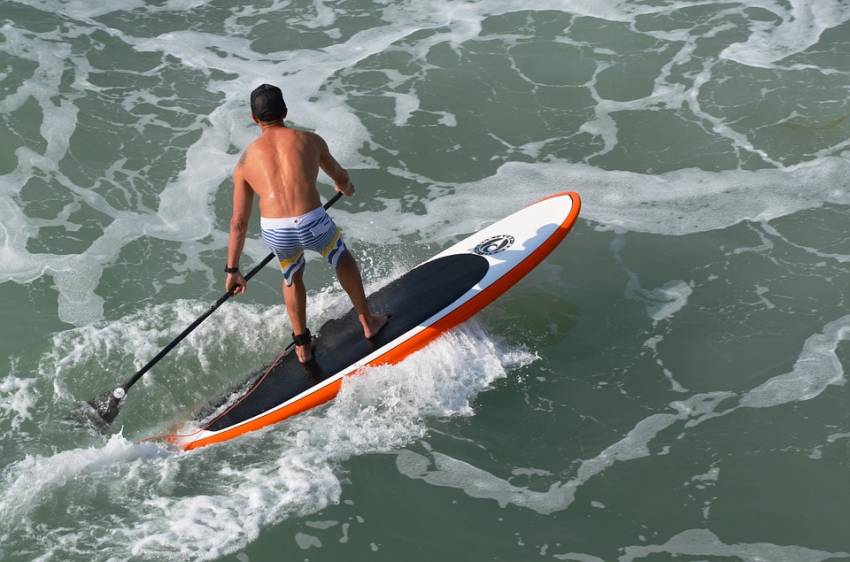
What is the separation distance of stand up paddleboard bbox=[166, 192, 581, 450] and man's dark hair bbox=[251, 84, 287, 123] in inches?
65.7

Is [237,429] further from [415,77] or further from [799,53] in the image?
[799,53]

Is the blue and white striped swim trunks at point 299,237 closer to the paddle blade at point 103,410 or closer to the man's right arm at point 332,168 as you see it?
the man's right arm at point 332,168

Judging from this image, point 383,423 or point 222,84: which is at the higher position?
point 222,84

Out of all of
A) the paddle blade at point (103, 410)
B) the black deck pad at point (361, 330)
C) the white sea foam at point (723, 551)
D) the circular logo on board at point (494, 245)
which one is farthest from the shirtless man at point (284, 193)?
the white sea foam at point (723, 551)

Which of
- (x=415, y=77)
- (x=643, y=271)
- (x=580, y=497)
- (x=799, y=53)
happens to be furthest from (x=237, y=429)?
(x=799, y=53)

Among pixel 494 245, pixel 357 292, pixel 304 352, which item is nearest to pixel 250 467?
pixel 304 352

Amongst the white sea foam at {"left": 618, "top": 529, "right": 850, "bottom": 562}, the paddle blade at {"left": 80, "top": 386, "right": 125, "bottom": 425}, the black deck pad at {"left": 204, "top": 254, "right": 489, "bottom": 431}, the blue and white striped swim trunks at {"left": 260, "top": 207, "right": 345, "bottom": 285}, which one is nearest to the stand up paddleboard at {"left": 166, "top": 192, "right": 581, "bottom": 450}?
the black deck pad at {"left": 204, "top": 254, "right": 489, "bottom": 431}

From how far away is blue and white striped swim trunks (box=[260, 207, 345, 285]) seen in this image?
5.68 meters

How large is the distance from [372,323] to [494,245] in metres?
1.15

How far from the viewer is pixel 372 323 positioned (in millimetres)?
6371

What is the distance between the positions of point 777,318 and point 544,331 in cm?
161

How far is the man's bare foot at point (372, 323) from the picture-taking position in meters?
6.32

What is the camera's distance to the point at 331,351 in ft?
21.1

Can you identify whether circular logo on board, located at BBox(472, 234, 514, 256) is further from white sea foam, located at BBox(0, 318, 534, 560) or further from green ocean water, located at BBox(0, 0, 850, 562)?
white sea foam, located at BBox(0, 318, 534, 560)
